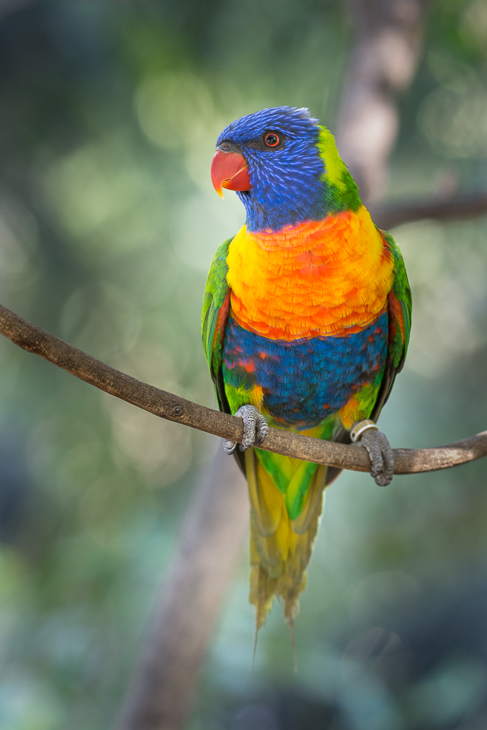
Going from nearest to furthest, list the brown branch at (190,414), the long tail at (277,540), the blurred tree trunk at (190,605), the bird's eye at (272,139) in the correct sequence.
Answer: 1. the brown branch at (190,414)
2. the bird's eye at (272,139)
3. the long tail at (277,540)
4. the blurred tree trunk at (190,605)

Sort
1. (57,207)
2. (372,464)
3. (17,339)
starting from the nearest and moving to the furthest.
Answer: (17,339), (372,464), (57,207)

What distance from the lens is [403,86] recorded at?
121 inches

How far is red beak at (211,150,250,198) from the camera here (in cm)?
172

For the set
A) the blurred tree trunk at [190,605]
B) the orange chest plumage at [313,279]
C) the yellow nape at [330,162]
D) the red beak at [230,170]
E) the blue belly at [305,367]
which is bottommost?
the blurred tree trunk at [190,605]

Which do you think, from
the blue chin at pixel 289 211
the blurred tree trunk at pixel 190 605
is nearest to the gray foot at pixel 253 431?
the blue chin at pixel 289 211

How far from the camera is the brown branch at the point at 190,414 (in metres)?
0.99

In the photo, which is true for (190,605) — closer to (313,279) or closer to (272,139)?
(313,279)

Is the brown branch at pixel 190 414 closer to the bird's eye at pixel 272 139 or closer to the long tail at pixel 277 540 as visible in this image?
the long tail at pixel 277 540

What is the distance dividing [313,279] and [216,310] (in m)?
0.35

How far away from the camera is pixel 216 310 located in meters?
1.75

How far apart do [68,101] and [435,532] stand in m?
4.54

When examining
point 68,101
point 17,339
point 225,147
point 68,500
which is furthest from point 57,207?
point 17,339

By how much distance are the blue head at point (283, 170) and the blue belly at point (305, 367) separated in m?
0.35

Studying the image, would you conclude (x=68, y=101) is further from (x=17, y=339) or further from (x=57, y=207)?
(x=17, y=339)
